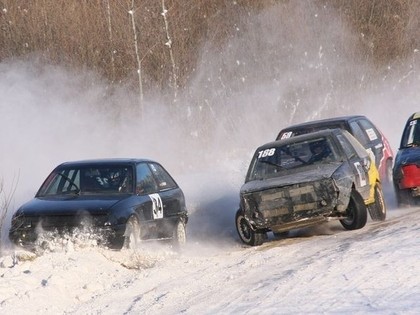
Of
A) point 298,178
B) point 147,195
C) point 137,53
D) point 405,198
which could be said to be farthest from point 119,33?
point 298,178

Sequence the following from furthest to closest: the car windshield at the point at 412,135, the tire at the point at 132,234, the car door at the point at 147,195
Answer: the car windshield at the point at 412,135 → the car door at the point at 147,195 → the tire at the point at 132,234

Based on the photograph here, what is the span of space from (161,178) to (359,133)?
4.92 meters

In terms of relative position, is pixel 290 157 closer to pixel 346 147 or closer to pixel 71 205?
pixel 346 147

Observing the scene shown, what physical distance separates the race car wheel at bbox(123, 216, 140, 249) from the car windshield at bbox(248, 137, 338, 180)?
224 cm

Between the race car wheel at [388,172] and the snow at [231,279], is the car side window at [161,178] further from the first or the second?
the race car wheel at [388,172]

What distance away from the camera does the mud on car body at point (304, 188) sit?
13.3 meters

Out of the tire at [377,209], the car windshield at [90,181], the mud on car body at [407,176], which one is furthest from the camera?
the mud on car body at [407,176]

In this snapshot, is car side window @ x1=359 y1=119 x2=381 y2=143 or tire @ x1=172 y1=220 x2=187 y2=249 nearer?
tire @ x1=172 y1=220 x2=187 y2=249

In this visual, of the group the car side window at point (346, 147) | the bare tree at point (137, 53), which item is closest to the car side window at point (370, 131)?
the car side window at point (346, 147)

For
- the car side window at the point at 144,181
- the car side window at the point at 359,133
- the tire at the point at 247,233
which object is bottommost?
the tire at the point at 247,233

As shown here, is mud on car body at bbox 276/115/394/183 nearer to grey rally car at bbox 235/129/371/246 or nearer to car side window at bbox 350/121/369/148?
car side window at bbox 350/121/369/148

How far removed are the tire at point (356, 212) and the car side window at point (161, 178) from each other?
2.82 m

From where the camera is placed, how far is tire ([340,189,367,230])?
13.5 meters

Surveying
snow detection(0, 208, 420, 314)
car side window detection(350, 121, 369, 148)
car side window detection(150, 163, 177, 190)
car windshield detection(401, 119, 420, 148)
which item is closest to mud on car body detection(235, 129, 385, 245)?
snow detection(0, 208, 420, 314)
